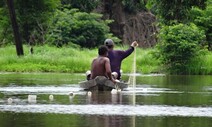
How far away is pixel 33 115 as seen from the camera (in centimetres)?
1412

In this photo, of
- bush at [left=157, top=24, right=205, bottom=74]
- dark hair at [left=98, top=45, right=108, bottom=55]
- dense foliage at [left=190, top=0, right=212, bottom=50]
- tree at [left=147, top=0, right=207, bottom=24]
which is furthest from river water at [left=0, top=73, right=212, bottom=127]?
dense foliage at [left=190, top=0, right=212, bottom=50]

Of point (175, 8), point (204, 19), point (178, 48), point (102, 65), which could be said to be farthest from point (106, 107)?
point (204, 19)

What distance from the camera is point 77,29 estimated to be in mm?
46500

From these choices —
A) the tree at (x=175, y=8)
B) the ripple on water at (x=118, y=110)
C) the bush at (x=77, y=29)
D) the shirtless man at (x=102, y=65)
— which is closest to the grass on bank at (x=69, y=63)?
the tree at (x=175, y=8)

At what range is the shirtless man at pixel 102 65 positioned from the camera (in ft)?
69.7

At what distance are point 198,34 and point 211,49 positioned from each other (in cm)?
586

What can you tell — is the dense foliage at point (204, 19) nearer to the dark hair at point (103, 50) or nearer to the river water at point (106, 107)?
the river water at point (106, 107)

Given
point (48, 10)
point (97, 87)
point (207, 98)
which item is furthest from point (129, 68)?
point (207, 98)

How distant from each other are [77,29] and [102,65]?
2528 centimetres

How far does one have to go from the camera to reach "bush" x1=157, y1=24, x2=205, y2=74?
34500 mm

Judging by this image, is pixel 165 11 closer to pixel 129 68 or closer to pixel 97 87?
pixel 129 68

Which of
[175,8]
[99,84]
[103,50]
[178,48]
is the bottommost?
[99,84]

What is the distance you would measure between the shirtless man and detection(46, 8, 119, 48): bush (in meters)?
24.0

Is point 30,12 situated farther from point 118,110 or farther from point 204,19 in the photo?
point 118,110
